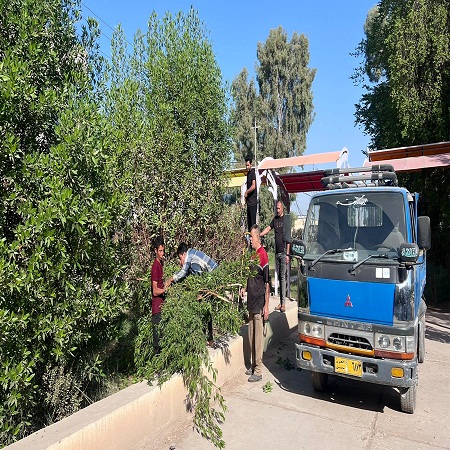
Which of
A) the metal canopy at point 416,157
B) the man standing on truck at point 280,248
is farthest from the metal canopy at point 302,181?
the man standing on truck at point 280,248

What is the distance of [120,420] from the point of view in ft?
12.5

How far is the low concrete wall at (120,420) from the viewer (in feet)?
10.9

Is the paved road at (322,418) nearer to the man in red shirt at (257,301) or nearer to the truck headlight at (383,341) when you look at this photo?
the man in red shirt at (257,301)

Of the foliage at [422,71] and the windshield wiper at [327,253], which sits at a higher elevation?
the foliage at [422,71]

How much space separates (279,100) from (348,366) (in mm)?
34999

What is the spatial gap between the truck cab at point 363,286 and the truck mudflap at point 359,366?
10 millimetres

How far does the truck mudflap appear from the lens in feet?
14.4

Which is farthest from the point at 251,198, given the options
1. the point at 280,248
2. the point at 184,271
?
the point at 184,271

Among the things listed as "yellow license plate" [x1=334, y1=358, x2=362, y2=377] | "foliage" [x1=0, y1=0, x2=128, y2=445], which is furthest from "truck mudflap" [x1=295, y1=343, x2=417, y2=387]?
"foliage" [x1=0, y1=0, x2=128, y2=445]

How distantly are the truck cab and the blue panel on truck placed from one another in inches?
0.4

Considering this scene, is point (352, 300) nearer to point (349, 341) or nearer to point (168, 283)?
point (349, 341)

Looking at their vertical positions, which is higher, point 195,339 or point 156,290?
point 156,290

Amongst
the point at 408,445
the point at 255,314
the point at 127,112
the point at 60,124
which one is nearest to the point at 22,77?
the point at 60,124

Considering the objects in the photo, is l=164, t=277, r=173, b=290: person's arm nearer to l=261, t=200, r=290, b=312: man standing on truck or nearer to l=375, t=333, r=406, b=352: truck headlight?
l=375, t=333, r=406, b=352: truck headlight
